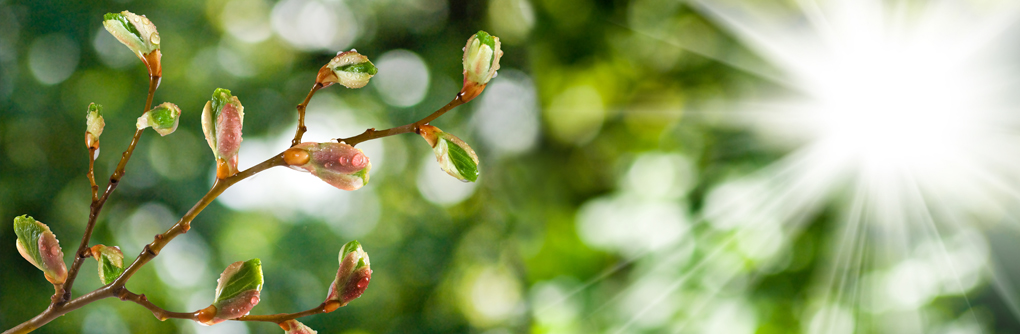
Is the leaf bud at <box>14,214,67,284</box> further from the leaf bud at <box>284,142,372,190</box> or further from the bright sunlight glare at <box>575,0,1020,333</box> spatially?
the bright sunlight glare at <box>575,0,1020,333</box>

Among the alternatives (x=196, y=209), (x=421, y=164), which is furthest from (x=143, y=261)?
(x=421, y=164)

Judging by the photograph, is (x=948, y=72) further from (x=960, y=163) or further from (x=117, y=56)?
(x=117, y=56)

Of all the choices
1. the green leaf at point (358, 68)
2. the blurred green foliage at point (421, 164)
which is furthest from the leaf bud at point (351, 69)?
the blurred green foliage at point (421, 164)

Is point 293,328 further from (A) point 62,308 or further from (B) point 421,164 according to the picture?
(B) point 421,164

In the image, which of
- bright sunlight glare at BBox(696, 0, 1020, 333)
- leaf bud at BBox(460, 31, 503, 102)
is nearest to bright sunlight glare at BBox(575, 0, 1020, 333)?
bright sunlight glare at BBox(696, 0, 1020, 333)

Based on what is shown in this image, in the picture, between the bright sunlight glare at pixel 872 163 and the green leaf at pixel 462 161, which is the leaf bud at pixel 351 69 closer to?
the green leaf at pixel 462 161
